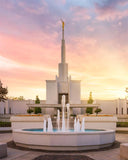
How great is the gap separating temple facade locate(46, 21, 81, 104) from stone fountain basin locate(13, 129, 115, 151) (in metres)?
29.5

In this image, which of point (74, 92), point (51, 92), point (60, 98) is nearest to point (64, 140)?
point (74, 92)

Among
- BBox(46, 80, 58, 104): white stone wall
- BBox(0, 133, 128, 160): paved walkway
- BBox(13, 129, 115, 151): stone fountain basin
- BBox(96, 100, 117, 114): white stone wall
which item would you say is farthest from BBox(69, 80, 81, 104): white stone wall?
BBox(0, 133, 128, 160): paved walkway

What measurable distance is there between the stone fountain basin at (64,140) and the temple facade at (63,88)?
29.5m

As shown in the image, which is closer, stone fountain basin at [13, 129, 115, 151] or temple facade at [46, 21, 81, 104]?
stone fountain basin at [13, 129, 115, 151]

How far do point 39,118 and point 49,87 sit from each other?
20365 mm

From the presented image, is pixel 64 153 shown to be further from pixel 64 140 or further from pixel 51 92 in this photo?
pixel 51 92

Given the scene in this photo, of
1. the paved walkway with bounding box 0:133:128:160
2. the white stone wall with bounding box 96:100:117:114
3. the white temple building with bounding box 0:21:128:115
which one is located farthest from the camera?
the white stone wall with bounding box 96:100:117:114

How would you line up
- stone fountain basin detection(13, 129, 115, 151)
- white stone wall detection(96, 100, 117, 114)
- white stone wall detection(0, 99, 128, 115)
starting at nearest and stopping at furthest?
stone fountain basin detection(13, 129, 115, 151) < white stone wall detection(0, 99, 128, 115) < white stone wall detection(96, 100, 117, 114)

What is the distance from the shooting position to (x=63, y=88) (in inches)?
1704

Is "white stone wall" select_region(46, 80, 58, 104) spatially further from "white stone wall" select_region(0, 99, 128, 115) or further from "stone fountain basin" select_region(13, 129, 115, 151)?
"stone fountain basin" select_region(13, 129, 115, 151)

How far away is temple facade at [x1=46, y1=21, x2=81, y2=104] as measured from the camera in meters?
42.2

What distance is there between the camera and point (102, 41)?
21.8 metres

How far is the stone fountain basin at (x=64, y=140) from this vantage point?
11312mm

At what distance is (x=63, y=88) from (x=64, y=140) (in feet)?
105
